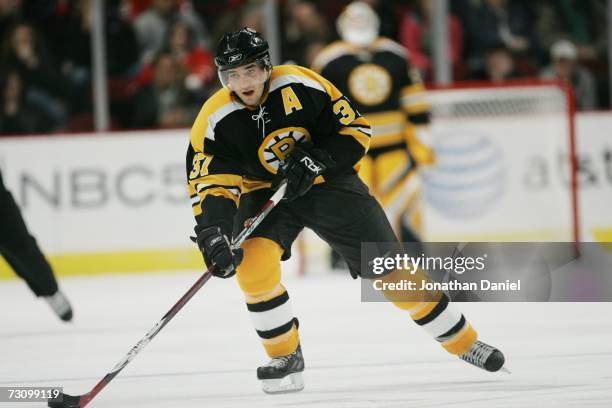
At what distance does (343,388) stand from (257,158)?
2.25 ft

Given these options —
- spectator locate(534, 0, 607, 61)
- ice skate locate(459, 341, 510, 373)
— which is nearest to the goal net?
spectator locate(534, 0, 607, 61)

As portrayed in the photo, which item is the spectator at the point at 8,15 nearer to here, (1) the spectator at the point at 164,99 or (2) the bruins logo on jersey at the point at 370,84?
(1) the spectator at the point at 164,99

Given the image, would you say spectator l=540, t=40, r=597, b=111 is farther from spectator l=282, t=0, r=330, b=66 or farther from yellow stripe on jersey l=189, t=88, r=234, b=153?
yellow stripe on jersey l=189, t=88, r=234, b=153

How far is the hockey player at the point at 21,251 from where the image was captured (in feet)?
16.4

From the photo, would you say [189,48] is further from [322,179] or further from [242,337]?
[322,179]

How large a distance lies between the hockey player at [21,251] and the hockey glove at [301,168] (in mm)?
1905

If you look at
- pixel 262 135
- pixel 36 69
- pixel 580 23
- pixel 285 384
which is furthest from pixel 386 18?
pixel 285 384

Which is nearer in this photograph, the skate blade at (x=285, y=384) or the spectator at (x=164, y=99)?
the skate blade at (x=285, y=384)

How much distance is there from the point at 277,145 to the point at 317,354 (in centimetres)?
98

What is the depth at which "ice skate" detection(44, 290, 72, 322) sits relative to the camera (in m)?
5.07

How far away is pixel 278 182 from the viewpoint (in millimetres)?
3432

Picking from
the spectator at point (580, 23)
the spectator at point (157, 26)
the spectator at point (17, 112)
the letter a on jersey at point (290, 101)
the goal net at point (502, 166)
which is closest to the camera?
the letter a on jersey at point (290, 101)

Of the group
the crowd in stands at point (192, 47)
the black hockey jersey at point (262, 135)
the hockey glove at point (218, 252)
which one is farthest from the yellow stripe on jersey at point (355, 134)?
the crowd in stands at point (192, 47)

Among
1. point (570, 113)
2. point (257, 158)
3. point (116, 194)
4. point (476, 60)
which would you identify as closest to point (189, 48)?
point (116, 194)
